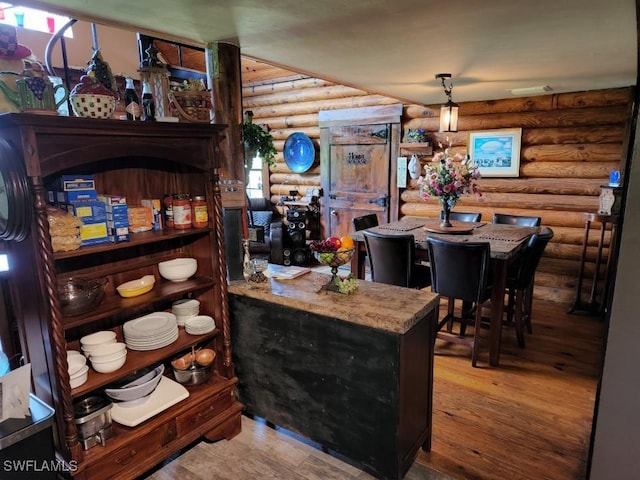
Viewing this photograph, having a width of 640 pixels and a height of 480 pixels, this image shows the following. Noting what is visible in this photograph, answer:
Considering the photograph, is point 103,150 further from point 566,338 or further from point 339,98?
point 339,98

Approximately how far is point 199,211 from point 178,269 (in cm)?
35

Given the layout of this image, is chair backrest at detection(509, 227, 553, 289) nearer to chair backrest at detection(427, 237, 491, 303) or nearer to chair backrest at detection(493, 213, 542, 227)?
chair backrest at detection(427, 237, 491, 303)

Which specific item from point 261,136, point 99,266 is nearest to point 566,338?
point 261,136

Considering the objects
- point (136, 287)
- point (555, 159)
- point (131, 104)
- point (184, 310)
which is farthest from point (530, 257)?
point (131, 104)

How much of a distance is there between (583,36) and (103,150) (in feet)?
8.47

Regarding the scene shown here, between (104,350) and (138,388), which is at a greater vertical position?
(104,350)

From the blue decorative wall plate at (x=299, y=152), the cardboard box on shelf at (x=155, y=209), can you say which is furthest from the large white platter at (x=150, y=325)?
the blue decorative wall plate at (x=299, y=152)

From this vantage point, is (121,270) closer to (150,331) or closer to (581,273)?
(150,331)

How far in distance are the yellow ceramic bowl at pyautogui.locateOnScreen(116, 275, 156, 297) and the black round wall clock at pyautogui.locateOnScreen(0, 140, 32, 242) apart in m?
0.59

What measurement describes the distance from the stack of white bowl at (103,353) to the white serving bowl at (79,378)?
0.07m

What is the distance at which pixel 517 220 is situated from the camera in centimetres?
442

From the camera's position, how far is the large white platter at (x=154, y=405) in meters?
2.00

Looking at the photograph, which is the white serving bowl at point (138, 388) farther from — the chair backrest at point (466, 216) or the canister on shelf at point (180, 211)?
the chair backrest at point (466, 216)

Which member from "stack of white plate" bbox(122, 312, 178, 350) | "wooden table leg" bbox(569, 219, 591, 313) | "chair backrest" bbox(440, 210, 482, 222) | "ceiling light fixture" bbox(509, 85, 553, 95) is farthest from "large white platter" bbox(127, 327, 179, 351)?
"wooden table leg" bbox(569, 219, 591, 313)
